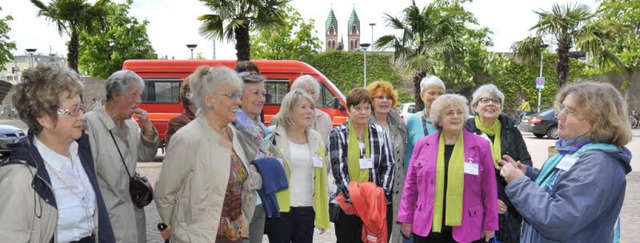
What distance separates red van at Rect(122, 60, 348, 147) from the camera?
42.8 ft

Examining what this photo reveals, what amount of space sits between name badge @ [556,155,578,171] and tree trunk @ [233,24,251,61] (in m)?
12.5

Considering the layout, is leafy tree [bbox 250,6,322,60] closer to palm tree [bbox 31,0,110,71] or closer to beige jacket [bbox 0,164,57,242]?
palm tree [bbox 31,0,110,71]

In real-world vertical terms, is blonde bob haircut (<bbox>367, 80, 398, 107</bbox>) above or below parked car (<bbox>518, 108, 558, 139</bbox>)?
above

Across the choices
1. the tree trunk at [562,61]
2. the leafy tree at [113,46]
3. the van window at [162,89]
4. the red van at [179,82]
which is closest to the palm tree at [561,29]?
the tree trunk at [562,61]

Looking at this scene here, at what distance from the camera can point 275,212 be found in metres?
3.19

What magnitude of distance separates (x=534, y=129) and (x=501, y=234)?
16433 millimetres

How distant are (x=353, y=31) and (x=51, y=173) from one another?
4226 inches

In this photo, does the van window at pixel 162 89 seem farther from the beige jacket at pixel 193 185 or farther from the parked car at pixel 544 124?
the parked car at pixel 544 124

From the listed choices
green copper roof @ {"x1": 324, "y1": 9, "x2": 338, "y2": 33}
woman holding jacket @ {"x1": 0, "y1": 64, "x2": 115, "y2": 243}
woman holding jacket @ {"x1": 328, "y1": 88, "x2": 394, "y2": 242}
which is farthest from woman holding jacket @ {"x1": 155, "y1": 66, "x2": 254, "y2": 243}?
green copper roof @ {"x1": 324, "y1": 9, "x2": 338, "y2": 33}

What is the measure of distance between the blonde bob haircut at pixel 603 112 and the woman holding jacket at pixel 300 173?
1.97 metres

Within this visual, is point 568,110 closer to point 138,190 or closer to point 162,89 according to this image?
point 138,190

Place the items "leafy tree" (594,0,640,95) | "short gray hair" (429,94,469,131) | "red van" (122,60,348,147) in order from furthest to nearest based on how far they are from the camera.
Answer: "leafy tree" (594,0,640,95) < "red van" (122,60,348,147) < "short gray hair" (429,94,469,131)

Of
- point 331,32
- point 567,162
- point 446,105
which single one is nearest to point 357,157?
point 446,105

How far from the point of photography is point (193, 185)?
257 cm
